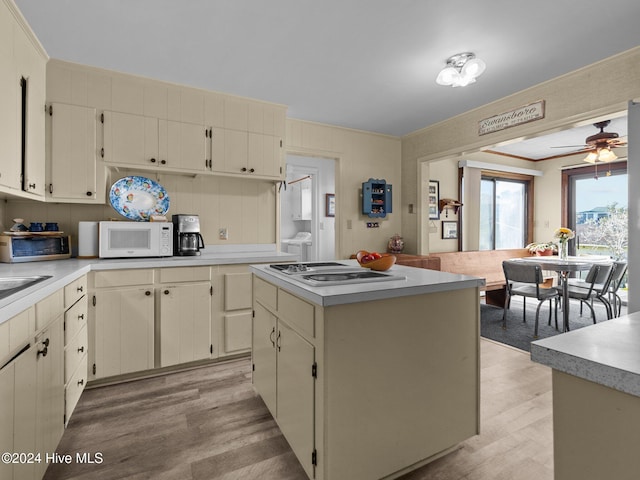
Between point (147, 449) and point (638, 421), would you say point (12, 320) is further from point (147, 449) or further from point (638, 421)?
point (638, 421)

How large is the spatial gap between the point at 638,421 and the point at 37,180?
329 centimetres

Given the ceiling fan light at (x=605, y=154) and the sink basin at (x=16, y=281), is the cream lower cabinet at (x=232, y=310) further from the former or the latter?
the ceiling fan light at (x=605, y=154)

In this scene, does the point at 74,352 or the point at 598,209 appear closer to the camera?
the point at 74,352

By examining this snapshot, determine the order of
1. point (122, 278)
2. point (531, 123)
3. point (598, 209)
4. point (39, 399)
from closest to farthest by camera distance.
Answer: point (39, 399), point (122, 278), point (531, 123), point (598, 209)

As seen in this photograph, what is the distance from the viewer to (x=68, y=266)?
2.15 metres

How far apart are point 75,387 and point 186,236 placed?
1369mm

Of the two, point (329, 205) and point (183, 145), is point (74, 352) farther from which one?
point (329, 205)

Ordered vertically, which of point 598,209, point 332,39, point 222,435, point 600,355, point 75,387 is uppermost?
point 332,39

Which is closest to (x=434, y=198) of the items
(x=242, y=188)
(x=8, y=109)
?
(x=242, y=188)

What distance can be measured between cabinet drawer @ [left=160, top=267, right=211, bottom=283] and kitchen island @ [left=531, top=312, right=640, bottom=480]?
2450 mm

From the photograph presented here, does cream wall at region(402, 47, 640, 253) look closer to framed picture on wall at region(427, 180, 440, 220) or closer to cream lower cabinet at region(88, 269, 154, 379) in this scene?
framed picture on wall at region(427, 180, 440, 220)

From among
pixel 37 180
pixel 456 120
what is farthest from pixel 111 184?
pixel 456 120

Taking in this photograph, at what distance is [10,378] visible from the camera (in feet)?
3.57

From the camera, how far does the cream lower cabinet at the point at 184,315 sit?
8.39 ft
